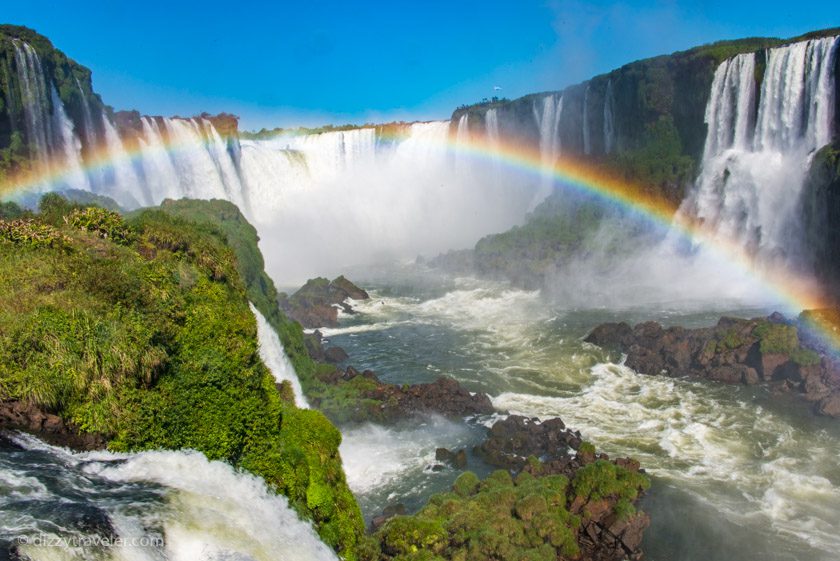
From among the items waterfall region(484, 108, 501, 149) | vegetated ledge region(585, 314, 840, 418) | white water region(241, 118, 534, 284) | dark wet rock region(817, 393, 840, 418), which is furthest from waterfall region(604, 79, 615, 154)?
dark wet rock region(817, 393, 840, 418)

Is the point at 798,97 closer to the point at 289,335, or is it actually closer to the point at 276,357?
the point at 289,335

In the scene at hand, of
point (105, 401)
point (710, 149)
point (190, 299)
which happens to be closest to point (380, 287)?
point (710, 149)

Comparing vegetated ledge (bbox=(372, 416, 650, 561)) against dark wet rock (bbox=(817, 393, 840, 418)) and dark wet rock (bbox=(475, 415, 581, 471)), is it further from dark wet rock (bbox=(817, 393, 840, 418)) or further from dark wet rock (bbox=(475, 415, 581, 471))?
dark wet rock (bbox=(817, 393, 840, 418))

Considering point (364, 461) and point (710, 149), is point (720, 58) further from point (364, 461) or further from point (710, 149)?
point (364, 461)

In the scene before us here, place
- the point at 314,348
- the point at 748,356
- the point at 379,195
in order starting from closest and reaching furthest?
the point at 748,356
the point at 314,348
the point at 379,195

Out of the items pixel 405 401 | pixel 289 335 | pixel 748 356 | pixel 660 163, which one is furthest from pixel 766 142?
pixel 289 335

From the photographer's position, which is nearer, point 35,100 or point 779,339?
point 779,339

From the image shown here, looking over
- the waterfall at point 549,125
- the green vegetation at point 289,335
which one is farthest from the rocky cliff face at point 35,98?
the waterfall at point 549,125
